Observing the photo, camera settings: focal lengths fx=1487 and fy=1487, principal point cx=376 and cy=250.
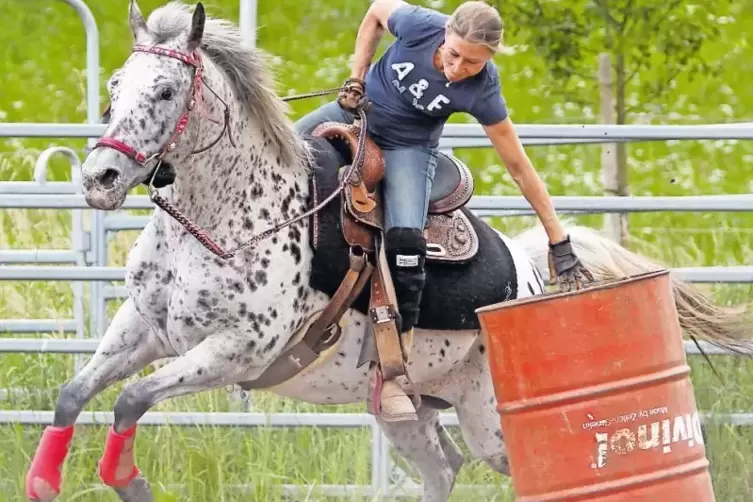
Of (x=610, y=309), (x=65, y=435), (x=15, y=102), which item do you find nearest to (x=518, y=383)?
(x=610, y=309)

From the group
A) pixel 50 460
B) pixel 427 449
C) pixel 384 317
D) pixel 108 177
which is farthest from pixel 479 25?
pixel 50 460

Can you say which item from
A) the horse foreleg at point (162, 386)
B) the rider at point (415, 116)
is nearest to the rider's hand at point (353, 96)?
the rider at point (415, 116)

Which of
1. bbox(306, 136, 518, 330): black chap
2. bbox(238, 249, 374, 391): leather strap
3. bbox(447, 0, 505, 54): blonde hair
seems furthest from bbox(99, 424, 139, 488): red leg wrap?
bbox(447, 0, 505, 54): blonde hair

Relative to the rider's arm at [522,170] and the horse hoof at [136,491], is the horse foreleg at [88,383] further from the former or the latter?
→ the rider's arm at [522,170]

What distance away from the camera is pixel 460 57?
179 inches

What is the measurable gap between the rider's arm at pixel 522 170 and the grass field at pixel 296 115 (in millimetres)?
824

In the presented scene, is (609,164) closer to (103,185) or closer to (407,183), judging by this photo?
(407,183)

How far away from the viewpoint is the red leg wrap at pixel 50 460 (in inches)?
175

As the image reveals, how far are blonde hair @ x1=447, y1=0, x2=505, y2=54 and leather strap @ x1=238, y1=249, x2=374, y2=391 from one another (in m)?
0.78

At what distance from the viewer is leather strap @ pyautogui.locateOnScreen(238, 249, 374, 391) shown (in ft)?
15.4

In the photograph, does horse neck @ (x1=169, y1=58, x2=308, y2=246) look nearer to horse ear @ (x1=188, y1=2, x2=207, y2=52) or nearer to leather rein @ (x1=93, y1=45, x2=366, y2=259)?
leather rein @ (x1=93, y1=45, x2=366, y2=259)

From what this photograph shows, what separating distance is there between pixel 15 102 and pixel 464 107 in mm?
8708

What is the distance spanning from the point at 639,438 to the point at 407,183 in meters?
1.08

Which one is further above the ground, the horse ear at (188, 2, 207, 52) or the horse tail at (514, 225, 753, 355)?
the horse ear at (188, 2, 207, 52)
